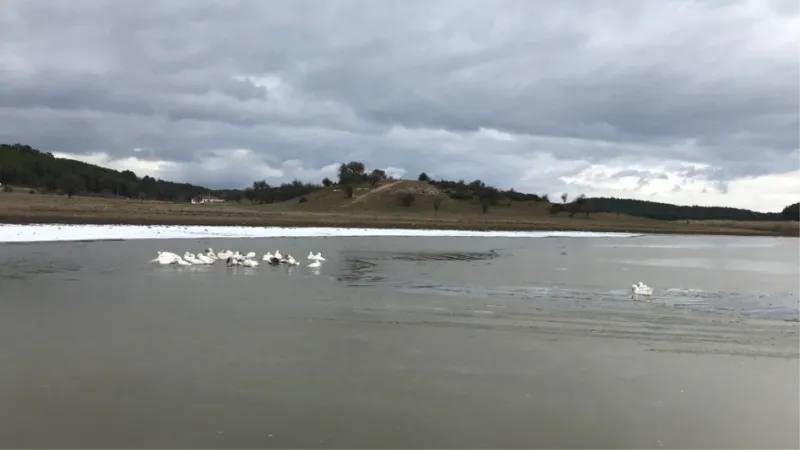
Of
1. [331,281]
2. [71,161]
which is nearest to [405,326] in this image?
[331,281]

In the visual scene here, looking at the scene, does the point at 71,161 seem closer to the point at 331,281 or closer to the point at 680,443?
the point at 331,281

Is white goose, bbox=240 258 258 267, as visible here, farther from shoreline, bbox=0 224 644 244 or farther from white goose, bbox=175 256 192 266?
shoreline, bbox=0 224 644 244

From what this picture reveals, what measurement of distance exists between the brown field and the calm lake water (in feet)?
127

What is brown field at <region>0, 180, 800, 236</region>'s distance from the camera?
56.4 m

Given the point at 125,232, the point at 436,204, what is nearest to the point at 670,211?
the point at 436,204

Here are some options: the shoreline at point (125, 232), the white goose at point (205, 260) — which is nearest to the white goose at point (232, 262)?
the white goose at point (205, 260)

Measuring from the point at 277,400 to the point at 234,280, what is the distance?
12.6 metres

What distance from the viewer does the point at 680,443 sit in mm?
6332

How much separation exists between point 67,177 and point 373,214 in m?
61.2

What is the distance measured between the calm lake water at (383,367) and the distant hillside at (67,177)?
10085cm

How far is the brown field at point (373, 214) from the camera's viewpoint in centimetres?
5641

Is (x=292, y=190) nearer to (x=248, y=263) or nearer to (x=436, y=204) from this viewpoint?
(x=436, y=204)

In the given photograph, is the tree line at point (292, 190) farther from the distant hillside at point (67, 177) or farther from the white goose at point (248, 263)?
the white goose at point (248, 263)

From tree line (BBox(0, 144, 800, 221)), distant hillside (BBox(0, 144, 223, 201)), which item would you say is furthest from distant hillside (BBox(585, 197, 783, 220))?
distant hillside (BBox(0, 144, 223, 201))
